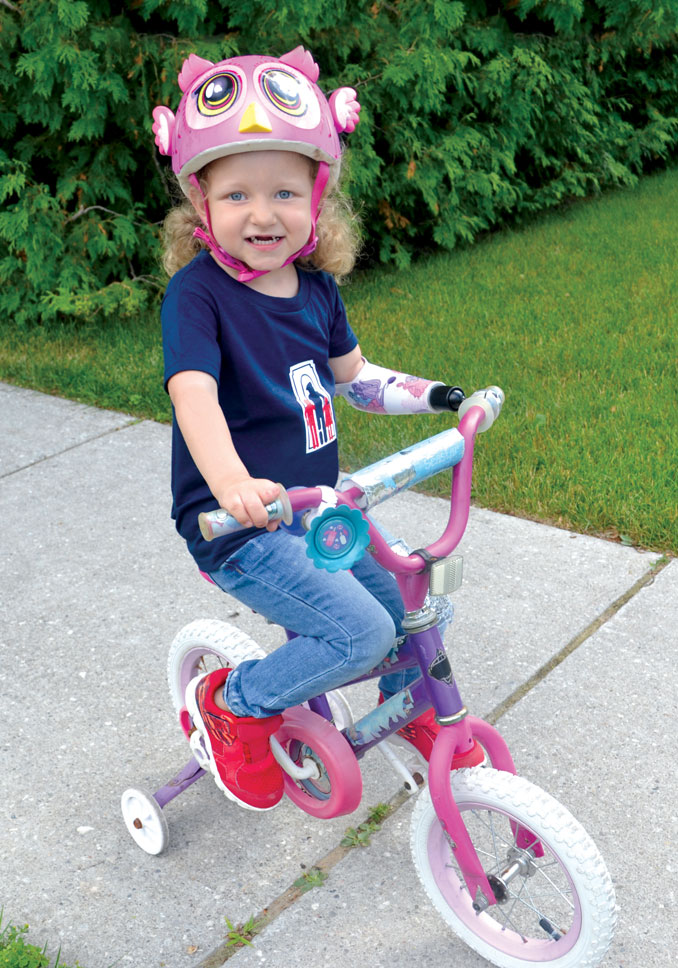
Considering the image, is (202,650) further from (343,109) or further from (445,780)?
(343,109)

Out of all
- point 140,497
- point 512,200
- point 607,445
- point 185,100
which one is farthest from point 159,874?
point 512,200

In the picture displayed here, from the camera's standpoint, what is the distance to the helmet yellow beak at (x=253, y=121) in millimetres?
1922

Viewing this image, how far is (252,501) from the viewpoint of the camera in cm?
165

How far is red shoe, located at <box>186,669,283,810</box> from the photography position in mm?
2275

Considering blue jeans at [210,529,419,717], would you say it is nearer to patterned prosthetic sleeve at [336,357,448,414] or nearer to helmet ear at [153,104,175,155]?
patterned prosthetic sleeve at [336,357,448,414]

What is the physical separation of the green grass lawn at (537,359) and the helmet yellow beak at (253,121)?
7.40 feet

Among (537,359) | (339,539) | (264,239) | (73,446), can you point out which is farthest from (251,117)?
(537,359)

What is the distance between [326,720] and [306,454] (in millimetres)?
583

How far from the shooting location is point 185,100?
6.82 ft

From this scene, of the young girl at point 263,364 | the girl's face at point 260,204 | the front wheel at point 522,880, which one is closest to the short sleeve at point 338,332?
the young girl at point 263,364

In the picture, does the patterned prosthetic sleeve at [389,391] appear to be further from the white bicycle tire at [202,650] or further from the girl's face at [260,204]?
the white bicycle tire at [202,650]

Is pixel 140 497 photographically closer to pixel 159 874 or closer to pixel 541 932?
pixel 159 874

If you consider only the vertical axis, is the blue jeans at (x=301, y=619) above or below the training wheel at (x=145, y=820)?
above

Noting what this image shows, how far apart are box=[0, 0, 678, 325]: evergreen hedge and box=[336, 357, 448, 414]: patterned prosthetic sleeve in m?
2.70
